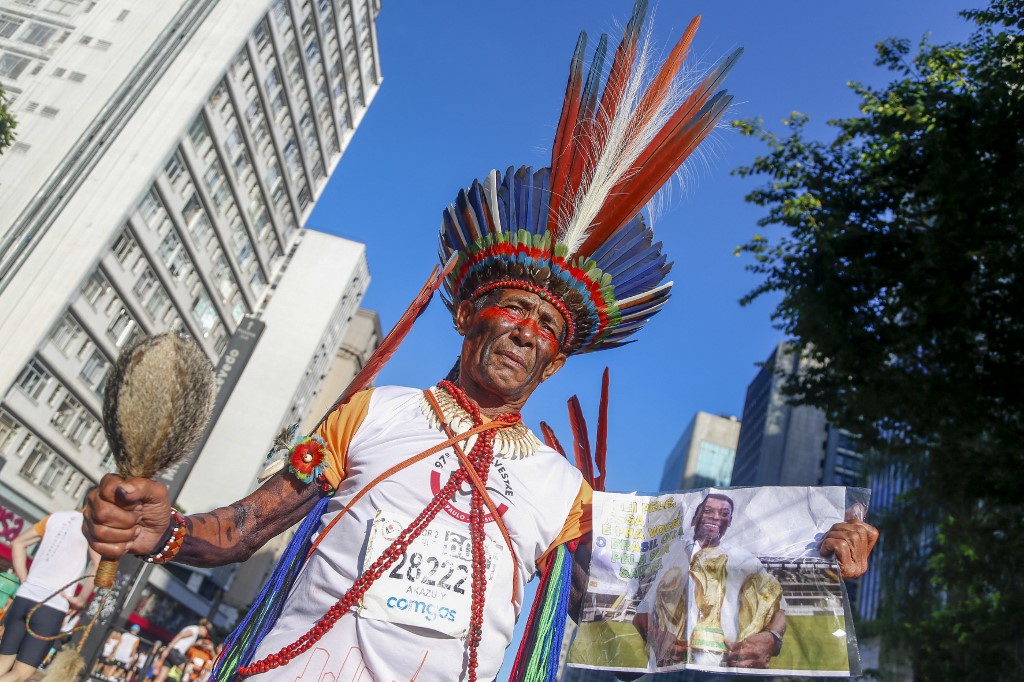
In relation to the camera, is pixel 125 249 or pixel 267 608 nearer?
pixel 267 608

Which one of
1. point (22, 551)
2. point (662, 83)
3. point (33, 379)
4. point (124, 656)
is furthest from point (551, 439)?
point (33, 379)

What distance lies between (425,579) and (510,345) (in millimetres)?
928

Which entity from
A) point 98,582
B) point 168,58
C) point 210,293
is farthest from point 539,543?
point 210,293

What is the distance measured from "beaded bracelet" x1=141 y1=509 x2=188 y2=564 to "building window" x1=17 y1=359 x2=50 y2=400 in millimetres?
24474

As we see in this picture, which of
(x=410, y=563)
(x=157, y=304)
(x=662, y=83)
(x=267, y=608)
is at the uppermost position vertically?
(x=157, y=304)

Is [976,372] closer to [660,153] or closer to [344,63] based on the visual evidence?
[660,153]

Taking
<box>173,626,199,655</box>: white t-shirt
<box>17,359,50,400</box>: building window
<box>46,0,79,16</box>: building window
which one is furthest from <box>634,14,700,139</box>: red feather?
<box>46,0,79,16</box>: building window

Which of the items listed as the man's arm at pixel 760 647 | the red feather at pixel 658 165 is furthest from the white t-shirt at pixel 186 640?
the man's arm at pixel 760 647

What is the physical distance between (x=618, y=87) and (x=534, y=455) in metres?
1.57

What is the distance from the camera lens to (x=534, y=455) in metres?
3.04

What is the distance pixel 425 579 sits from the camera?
8.31 feet

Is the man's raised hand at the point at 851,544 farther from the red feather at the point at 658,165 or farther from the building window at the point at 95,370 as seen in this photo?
the building window at the point at 95,370

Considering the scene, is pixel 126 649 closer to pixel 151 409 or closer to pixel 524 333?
pixel 524 333

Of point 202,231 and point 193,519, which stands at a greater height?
A: point 202,231
